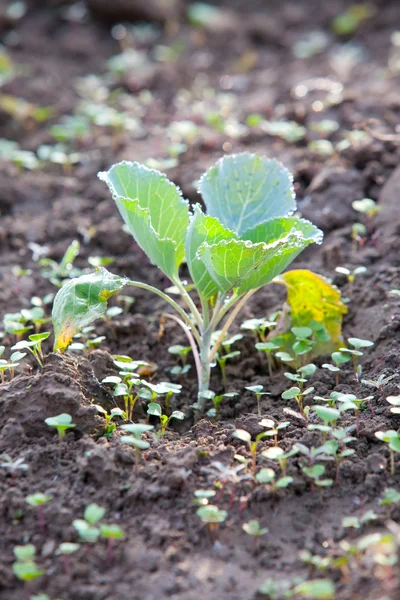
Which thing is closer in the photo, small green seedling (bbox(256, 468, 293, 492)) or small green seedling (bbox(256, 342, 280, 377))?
small green seedling (bbox(256, 468, 293, 492))

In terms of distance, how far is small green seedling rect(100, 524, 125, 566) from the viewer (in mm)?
1924

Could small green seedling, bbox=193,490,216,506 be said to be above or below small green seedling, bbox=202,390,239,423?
above

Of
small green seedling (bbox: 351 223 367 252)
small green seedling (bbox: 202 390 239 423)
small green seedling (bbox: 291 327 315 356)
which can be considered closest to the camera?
small green seedling (bbox: 202 390 239 423)

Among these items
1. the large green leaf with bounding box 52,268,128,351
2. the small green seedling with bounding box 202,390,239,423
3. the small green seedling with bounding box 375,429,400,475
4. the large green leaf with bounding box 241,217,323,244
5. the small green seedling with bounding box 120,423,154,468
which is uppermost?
the large green leaf with bounding box 241,217,323,244

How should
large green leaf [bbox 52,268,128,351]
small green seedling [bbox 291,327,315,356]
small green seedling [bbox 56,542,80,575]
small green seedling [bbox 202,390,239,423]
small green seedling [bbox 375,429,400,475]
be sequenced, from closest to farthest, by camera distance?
small green seedling [bbox 56,542,80,575], small green seedling [bbox 375,429,400,475], large green leaf [bbox 52,268,128,351], small green seedling [bbox 202,390,239,423], small green seedling [bbox 291,327,315,356]

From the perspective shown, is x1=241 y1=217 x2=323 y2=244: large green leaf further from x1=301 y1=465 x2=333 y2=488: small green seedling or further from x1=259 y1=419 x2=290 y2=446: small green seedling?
x1=301 y1=465 x2=333 y2=488: small green seedling

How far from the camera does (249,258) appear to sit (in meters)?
2.36

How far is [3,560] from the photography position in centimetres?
200

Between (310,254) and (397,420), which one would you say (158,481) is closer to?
(397,420)

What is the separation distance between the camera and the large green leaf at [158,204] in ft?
8.50

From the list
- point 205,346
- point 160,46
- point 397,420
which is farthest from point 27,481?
point 160,46

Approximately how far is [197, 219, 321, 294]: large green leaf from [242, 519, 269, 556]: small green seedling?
785mm

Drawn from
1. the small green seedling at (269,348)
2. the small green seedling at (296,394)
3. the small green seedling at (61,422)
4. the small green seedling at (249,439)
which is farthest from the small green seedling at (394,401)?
the small green seedling at (61,422)

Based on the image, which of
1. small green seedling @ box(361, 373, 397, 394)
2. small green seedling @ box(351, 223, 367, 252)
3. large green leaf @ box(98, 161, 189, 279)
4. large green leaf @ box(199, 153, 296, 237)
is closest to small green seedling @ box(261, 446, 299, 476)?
small green seedling @ box(361, 373, 397, 394)
